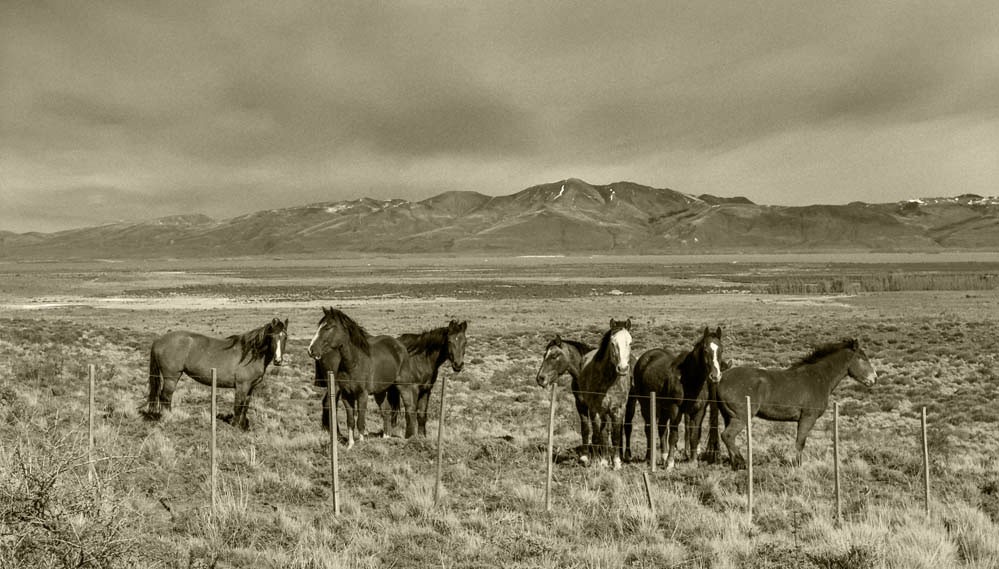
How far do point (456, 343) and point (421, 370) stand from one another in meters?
0.83

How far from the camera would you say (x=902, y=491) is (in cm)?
911

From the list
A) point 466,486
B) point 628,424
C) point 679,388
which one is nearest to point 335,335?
point 466,486

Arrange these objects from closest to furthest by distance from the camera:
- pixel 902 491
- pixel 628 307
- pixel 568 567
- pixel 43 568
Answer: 1. pixel 43 568
2. pixel 568 567
3. pixel 902 491
4. pixel 628 307

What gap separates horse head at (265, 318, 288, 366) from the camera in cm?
1163

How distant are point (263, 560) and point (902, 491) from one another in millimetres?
8200

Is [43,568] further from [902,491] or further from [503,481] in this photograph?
[902,491]

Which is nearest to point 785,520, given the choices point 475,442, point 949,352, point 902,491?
point 902,491

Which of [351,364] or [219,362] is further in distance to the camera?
[219,362]

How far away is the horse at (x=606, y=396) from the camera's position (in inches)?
387

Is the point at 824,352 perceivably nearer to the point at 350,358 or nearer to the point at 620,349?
the point at 620,349

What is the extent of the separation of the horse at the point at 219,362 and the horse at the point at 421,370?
84.5 inches

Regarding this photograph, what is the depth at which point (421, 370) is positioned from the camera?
39.3 ft

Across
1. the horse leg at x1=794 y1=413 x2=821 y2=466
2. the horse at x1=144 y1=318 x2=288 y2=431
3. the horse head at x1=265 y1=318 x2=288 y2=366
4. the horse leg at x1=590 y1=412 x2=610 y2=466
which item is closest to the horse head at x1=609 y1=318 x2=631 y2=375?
the horse leg at x1=590 y1=412 x2=610 y2=466

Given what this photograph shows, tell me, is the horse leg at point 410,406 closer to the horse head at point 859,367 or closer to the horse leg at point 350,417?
the horse leg at point 350,417
